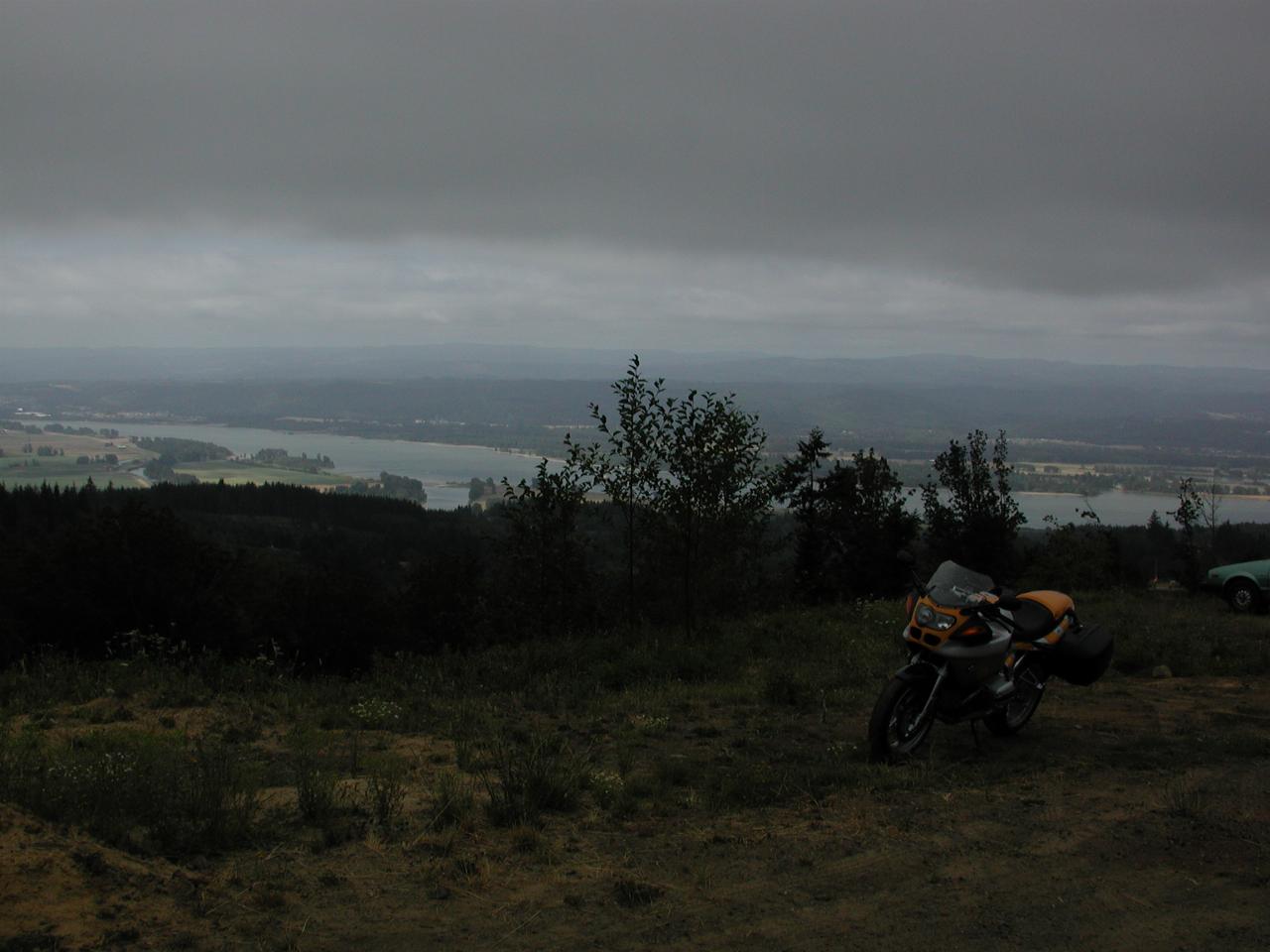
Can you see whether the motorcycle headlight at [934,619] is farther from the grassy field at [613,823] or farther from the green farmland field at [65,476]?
the green farmland field at [65,476]

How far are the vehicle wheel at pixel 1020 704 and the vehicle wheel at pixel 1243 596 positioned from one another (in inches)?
440

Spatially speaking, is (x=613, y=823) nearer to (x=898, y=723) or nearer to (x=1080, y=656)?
(x=898, y=723)

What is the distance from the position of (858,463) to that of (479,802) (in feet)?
134

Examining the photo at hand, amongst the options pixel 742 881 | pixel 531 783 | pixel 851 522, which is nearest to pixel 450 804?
pixel 531 783

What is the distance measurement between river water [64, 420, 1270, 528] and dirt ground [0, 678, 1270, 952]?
54156mm

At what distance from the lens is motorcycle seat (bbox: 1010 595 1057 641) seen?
25.1ft

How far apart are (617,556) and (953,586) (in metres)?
14.3

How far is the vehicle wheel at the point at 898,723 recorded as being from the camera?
676 cm

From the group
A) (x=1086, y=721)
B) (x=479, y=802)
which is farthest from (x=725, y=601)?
(x=479, y=802)

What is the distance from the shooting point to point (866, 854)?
16.7 ft

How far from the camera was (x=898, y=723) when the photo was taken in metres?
6.94

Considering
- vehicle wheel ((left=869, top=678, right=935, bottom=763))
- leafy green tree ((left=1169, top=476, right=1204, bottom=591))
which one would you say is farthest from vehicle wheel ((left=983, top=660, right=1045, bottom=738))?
leafy green tree ((left=1169, top=476, right=1204, bottom=591))

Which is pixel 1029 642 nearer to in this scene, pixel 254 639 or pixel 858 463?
pixel 254 639

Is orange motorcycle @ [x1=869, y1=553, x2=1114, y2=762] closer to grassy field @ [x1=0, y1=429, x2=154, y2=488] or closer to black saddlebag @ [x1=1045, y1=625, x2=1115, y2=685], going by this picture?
black saddlebag @ [x1=1045, y1=625, x2=1115, y2=685]
